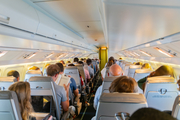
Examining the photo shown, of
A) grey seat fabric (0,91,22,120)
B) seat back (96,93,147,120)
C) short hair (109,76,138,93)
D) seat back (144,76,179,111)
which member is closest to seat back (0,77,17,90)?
grey seat fabric (0,91,22,120)

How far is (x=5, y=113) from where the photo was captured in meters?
1.66

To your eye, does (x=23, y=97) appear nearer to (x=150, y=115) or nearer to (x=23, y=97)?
(x=23, y=97)

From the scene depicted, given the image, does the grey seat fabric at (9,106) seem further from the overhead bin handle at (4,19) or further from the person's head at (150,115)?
the person's head at (150,115)

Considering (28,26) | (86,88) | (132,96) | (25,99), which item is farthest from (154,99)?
(86,88)

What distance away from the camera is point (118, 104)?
4.90 feet

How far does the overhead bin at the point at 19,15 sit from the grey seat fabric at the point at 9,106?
886 mm

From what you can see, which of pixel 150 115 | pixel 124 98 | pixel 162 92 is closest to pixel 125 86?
pixel 124 98

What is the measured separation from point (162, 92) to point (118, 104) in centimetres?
128

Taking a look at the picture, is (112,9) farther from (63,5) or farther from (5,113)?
(5,113)

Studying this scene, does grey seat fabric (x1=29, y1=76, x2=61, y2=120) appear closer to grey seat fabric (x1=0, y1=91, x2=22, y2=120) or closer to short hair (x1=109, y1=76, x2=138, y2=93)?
grey seat fabric (x1=0, y1=91, x2=22, y2=120)

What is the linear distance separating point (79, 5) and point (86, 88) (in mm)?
4522

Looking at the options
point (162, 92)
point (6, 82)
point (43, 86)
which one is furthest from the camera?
point (6, 82)

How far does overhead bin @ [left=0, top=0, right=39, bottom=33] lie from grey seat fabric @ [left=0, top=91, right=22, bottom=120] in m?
0.89

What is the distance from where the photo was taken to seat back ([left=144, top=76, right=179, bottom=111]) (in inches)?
92.4
